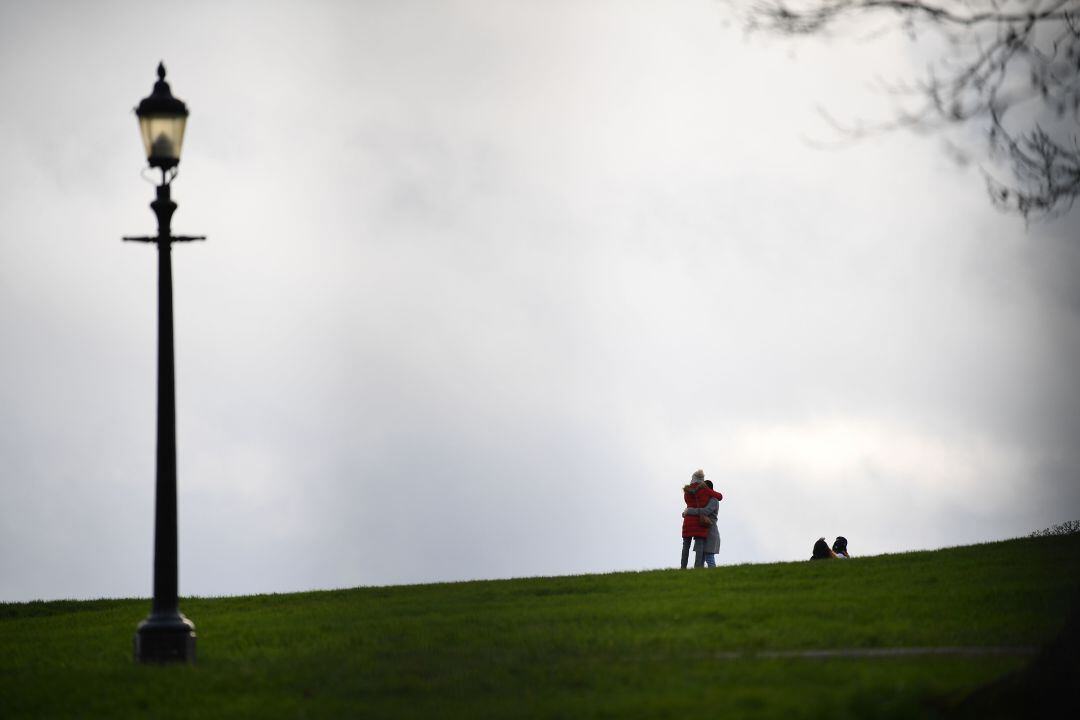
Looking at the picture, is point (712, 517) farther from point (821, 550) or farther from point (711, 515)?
point (821, 550)

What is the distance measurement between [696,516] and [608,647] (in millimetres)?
13496

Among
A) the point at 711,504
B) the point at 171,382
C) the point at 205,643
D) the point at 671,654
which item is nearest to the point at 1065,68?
the point at 671,654

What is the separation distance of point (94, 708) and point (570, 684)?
418 cm

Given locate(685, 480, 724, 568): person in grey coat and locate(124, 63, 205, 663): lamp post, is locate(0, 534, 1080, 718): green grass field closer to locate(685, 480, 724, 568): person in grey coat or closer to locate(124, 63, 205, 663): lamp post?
locate(124, 63, 205, 663): lamp post

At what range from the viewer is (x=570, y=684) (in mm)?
12234

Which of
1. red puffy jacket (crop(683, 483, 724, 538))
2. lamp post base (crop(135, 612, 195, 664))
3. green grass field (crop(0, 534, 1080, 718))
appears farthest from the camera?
A: red puffy jacket (crop(683, 483, 724, 538))

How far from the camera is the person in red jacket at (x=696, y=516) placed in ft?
91.6

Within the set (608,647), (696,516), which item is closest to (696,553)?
(696,516)

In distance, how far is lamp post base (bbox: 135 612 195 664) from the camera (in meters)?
14.8

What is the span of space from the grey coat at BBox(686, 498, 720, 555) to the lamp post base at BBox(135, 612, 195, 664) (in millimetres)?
14728

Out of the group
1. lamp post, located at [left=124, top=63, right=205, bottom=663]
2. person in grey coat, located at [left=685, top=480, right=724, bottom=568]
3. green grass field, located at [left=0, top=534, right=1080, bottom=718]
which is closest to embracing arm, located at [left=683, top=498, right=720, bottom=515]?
person in grey coat, located at [left=685, top=480, right=724, bottom=568]

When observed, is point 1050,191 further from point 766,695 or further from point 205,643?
point 205,643

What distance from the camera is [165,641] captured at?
48.6ft

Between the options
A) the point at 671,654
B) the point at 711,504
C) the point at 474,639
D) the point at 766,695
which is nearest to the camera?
the point at 766,695
